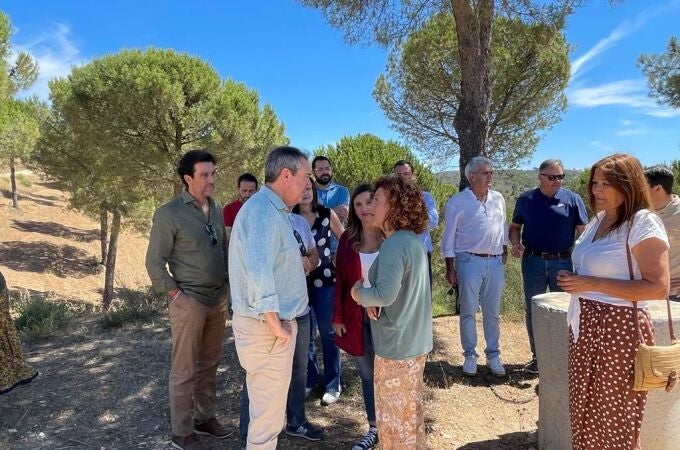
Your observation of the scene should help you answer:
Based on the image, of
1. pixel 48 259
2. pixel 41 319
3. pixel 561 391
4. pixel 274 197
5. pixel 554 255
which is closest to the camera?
pixel 274 197

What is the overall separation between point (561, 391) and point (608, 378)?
0.83 meters

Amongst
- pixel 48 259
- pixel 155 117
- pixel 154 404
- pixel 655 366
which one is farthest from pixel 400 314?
pixel 48 259

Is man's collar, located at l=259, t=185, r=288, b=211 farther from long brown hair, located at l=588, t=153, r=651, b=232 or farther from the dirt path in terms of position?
the dirt path

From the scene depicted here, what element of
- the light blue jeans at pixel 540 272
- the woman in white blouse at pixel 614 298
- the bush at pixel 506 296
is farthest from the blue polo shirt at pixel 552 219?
the bush at pixel 506 296

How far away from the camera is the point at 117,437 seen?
329cm

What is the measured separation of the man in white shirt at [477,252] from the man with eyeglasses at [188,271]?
2.07 metres

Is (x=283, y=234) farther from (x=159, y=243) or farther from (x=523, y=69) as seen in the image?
(x=523, y=69)

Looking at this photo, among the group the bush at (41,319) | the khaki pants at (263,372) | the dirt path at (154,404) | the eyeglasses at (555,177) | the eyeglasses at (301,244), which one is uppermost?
the eyeglasses at (555,177)

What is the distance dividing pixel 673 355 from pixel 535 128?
35.3 feet

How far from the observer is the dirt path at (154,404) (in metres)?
3.25

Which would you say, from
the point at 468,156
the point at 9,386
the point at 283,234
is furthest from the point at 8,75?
the point at 283,234

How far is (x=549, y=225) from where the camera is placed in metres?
4.21

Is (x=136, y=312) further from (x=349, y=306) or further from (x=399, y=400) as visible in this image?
(x=399, y=400)

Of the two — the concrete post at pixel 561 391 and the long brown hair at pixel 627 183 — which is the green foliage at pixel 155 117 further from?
the long brown hair at pixel 627 183
